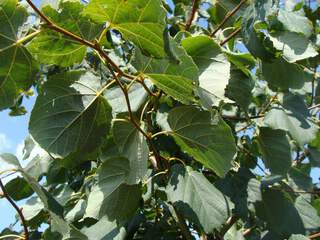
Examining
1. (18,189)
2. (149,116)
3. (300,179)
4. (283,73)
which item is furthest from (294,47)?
(18,189)

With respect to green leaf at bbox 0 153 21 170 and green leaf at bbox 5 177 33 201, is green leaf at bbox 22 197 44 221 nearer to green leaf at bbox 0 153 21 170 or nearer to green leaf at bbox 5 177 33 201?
green leaf at bbox 5 177 33 201

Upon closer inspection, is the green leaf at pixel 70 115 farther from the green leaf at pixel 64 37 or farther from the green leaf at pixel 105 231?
the green leaf at pixel 105 231

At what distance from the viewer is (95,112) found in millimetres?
1212

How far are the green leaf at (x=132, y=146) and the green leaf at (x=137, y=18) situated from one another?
0.33m

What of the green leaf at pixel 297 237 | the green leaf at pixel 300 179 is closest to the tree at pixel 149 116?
the green leaf at pixel 297 237

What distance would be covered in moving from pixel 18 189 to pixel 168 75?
845 millimetres

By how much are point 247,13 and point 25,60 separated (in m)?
0.59

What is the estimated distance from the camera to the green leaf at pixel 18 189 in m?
1.67

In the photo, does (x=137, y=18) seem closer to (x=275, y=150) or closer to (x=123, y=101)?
(x=123, y=101)

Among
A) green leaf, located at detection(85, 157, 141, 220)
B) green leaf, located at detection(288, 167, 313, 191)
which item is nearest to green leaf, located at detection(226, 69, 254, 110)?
green leaf, located at detection(85, 157, 141, 220)

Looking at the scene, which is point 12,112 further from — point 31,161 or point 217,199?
point 217,199

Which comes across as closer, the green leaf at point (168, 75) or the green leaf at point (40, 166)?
the green leaf at point (168, 75)

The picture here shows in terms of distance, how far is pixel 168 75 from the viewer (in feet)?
3.56

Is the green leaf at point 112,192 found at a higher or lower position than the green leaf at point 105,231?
higher
